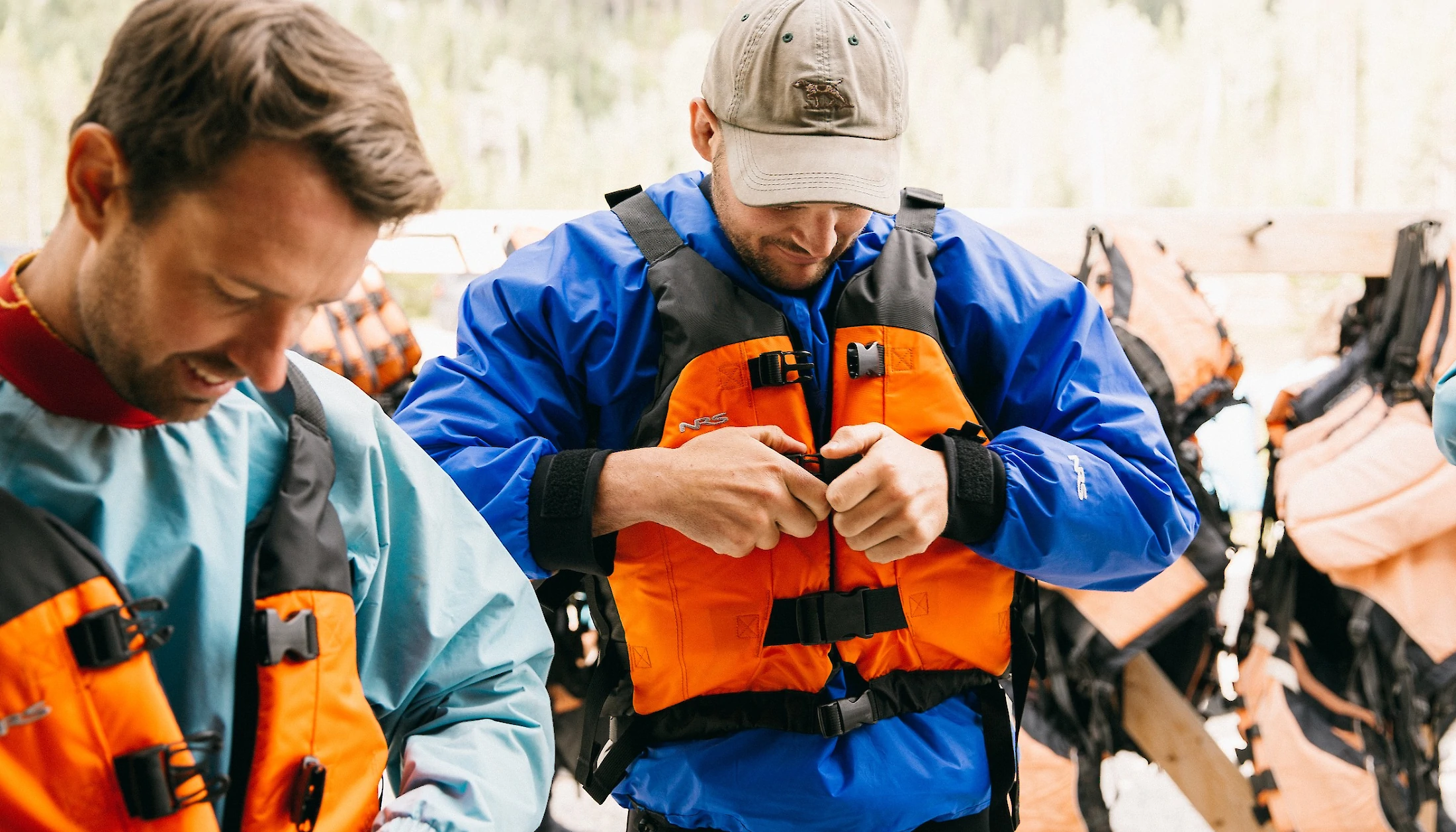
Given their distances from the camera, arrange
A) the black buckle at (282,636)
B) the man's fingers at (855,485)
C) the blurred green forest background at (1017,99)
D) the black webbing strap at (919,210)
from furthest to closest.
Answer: the blurred green forest background at (1017,99) → the black webbing strap at (919,210) → the man's fingers at (855,485) → the black buckle at (282,636)

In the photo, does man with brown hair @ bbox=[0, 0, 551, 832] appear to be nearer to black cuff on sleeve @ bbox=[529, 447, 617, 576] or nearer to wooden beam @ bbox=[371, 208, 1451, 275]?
black cuff on sleeve @ bbox=[529, 447, 617, 576]

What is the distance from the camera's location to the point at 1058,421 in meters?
1.45

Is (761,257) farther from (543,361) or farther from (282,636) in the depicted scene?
(282,636)

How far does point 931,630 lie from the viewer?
1.44m

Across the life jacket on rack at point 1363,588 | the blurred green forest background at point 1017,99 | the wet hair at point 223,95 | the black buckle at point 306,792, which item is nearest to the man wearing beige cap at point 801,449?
the black buckle at point 306,792

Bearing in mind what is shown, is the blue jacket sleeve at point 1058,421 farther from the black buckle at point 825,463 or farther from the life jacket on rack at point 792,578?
the black buckle at point 825,463

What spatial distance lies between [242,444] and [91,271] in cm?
18

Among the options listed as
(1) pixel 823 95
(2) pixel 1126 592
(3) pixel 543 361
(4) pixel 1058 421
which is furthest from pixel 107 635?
(2) pixel 1126 592

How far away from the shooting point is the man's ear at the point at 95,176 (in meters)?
0.81

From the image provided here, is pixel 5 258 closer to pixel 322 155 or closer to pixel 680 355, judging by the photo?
pixel 322 155

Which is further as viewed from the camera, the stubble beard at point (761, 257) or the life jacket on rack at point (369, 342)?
the life jacket on rack at point (369, 342)

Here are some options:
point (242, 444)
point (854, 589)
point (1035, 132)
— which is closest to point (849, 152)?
point (854, 589)

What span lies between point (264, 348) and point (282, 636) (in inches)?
8.7

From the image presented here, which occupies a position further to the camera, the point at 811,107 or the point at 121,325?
the point at 811,107
